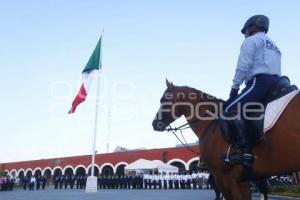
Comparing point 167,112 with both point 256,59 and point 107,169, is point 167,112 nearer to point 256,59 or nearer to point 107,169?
point 256,59

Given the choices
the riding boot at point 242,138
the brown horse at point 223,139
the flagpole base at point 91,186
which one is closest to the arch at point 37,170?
the flagpole base at point 91,186

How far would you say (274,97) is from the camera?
5.27 metres

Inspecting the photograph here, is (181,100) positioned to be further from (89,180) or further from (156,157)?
(156,157)

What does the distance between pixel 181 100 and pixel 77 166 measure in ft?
186

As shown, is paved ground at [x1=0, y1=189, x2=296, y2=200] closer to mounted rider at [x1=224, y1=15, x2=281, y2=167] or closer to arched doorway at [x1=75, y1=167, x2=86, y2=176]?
mounted rider at [x1=224, y1=15, x2=281, y2=167]

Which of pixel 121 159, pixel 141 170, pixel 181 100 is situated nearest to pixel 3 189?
pixel 141 170

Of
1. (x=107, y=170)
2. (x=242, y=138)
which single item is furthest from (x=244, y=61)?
(x=107, y=170)

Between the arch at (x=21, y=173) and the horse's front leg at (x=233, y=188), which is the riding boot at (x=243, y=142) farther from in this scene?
the arch at (x=21, y=173)

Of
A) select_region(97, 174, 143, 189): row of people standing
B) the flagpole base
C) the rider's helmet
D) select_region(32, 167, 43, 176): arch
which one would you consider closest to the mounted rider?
the rider's helmet

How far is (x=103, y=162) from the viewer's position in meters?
57.9

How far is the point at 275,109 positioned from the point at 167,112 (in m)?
2.08

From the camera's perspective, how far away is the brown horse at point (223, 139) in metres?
4.88

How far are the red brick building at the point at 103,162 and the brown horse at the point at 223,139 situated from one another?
3261 centimetres

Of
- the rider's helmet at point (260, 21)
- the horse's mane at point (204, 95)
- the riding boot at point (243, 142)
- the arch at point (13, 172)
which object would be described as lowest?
the arch at point (13, 172)
